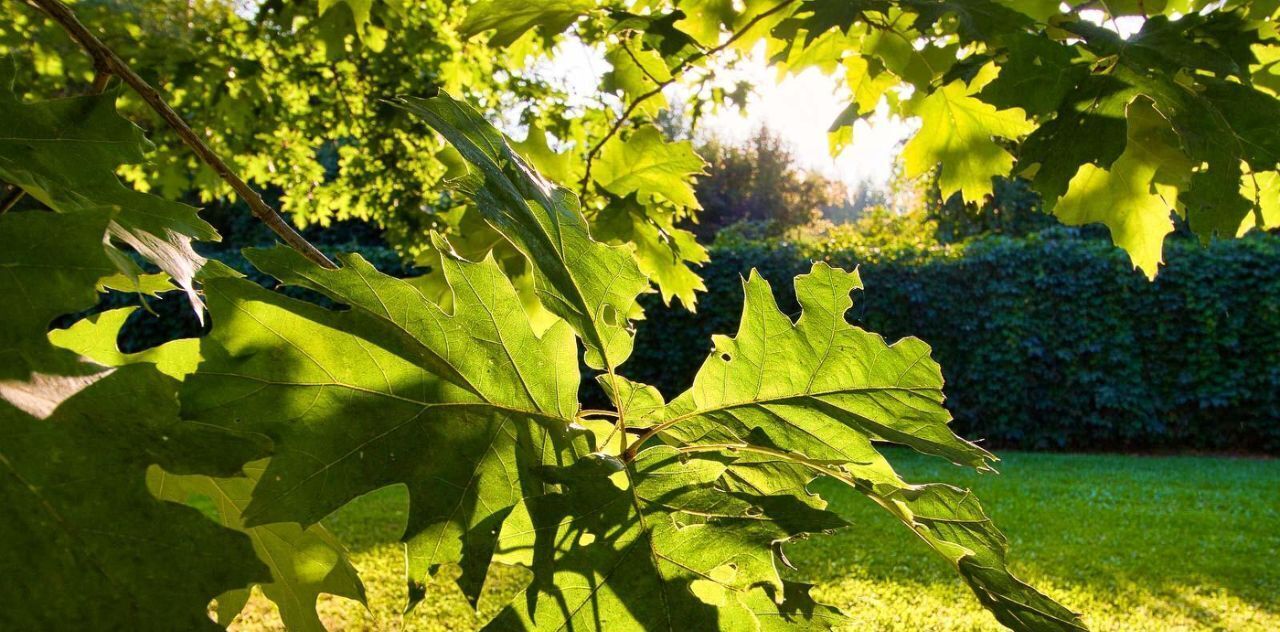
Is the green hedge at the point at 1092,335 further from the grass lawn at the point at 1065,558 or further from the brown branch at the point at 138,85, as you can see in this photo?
the brown branch at the point at 138,85

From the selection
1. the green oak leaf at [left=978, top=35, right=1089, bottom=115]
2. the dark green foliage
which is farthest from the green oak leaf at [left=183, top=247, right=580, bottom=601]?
the dark green foliage

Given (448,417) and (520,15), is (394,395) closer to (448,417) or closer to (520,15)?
(448,417)

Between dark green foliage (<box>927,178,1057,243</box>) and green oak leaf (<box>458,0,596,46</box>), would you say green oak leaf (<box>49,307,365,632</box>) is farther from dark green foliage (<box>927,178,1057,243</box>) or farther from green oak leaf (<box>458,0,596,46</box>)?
dark green foliage (<box>927,178,1057,243</box>)

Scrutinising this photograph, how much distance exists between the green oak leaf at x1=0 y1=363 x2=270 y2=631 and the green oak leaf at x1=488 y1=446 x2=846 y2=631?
0.73 feet

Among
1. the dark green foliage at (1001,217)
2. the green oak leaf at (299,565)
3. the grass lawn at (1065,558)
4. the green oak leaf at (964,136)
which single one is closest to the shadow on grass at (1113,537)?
the grass lawn at (1065,558)

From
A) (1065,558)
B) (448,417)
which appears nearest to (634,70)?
(448,417)

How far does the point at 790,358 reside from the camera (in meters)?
0.80

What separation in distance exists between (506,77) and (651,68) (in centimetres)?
454

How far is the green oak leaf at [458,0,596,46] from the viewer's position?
2158 mm

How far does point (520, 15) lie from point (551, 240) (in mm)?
1534

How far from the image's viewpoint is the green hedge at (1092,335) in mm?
10500

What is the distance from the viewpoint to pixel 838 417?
79cm

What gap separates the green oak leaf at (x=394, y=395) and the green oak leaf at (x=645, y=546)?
0.04 metres

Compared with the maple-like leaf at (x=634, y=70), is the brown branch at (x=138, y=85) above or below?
below
